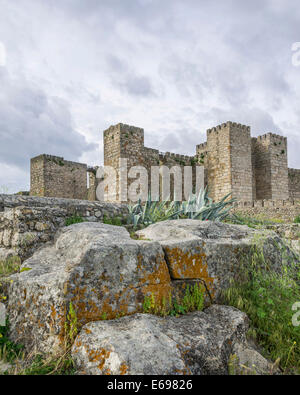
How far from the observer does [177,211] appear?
443cm

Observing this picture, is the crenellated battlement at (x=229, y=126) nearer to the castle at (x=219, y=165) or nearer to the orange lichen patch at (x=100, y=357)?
the castle at (x=219, y=165)

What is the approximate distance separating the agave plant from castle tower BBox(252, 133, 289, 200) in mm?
16022

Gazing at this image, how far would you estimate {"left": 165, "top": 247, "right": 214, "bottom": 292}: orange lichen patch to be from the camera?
2.55 metres

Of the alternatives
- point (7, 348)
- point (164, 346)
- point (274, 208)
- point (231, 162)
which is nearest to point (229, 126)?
point (231, 162)

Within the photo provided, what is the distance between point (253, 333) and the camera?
2.29 metres

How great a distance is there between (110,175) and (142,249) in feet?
41.2

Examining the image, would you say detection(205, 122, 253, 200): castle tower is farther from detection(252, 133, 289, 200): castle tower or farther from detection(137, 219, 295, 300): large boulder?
detection(137, 219, 295, 300): large boulder

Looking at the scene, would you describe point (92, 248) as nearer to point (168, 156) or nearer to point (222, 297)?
point (222, 297)

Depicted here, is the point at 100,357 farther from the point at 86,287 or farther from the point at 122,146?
the point at 122,146

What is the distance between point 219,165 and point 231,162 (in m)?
0.90

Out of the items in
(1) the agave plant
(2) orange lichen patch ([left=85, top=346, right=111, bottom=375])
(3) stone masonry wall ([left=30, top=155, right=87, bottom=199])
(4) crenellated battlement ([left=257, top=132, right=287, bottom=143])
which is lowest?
(2) orange lichen patch ([left=85, top=346, right=111, bottom=375])

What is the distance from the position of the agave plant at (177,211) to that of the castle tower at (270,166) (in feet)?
52.6

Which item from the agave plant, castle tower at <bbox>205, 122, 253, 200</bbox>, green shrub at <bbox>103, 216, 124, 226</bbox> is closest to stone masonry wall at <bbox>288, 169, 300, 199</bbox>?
castle tower at <bbox>205, 122, 253, 200</bbox>
